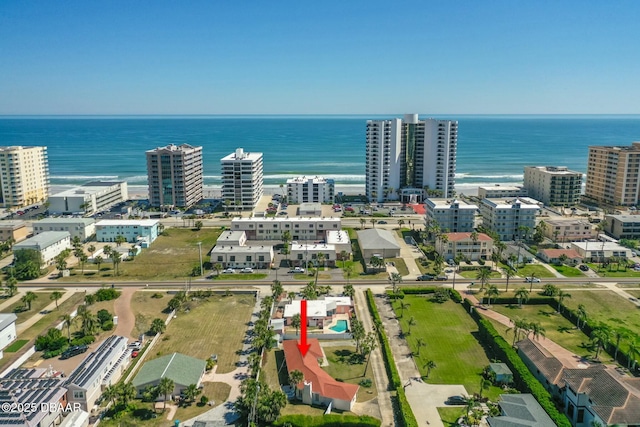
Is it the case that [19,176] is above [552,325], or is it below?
above

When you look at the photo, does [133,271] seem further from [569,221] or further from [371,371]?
[569,221]

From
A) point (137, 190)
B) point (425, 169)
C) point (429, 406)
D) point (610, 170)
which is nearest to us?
point (429, 406)

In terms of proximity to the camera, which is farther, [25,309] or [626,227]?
[626,227]

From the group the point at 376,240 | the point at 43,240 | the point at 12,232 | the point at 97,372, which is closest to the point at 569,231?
the point at 376,240

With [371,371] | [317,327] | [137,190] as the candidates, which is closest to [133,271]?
[317,327]

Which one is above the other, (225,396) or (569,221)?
(569,221)

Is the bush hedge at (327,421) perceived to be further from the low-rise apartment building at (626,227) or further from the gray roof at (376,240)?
the low-rise apartment building at (626,227)

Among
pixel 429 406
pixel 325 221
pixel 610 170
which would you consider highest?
pixel 610 170

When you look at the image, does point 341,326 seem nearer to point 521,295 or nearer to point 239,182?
point 521,295
